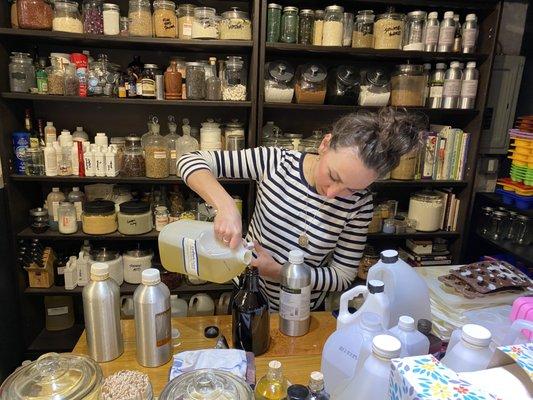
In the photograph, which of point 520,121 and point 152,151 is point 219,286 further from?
point 520,121

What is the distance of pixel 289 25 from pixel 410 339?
191cm

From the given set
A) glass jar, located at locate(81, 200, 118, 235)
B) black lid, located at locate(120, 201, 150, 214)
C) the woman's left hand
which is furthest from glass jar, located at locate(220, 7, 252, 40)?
the woman's left hand

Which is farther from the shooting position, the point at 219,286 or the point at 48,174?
the point at 219,286

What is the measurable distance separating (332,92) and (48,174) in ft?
5.58

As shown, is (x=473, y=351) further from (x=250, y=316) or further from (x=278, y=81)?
(x=278, y=81)

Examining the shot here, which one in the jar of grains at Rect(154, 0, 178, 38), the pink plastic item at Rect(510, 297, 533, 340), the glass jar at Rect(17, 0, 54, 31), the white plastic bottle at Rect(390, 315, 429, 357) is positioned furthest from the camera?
the jar of grains at Rect(154, 0, 178, 38)

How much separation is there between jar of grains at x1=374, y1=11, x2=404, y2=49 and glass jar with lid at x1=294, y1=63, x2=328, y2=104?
36cm

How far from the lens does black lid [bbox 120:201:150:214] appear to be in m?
2.29

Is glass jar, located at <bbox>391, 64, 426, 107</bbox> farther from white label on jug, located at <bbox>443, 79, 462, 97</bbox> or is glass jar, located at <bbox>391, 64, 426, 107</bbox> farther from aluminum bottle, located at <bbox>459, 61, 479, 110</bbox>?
aluminum bottle, located at <bbox>459, 61, 479, 110</bbox>

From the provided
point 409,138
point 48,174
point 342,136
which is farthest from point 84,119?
point 409,138

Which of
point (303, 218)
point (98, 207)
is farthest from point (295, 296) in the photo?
point (98, 207)

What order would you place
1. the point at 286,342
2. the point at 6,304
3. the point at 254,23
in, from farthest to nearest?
the point at 6,304
the point at 254,23
the point at 286,342

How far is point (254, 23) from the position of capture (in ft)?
6.92

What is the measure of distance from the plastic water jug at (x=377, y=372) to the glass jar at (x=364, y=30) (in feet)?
6.72
